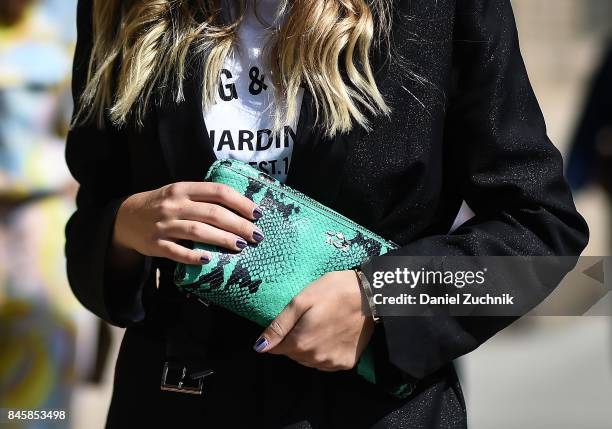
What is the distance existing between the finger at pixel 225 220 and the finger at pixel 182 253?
0.05 meters

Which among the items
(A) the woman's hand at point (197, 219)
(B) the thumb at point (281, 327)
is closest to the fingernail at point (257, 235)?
(A) the woman's hand at point (197, 219)

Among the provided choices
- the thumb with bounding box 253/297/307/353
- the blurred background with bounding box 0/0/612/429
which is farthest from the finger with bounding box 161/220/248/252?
the blurred background with bounding box 0/0/612/429

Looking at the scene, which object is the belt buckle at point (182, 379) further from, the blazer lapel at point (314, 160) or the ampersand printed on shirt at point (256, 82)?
the ampersand printed on shirt at point (256, 82)

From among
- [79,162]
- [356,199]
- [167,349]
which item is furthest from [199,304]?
[79,162]

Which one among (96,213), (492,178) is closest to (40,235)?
(96,213)

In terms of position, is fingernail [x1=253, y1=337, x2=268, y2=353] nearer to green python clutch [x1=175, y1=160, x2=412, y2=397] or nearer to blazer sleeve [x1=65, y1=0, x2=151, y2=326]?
green python clutch [x1=175, y1=160, x2=412, y2=397]

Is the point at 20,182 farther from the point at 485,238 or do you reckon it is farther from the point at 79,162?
the point at 485,238

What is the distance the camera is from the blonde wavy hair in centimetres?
153

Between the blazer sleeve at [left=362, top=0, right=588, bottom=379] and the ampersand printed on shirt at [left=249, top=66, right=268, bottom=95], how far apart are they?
0.29m

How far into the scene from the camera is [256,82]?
5.22 feet

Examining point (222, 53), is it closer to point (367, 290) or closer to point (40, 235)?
point (367, 290)

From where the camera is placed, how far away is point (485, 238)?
151 centimetres

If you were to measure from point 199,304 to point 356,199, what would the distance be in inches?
11.4

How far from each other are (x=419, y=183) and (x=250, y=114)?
281 mm
